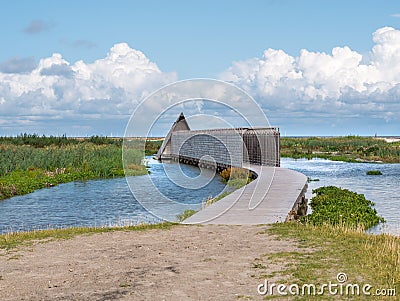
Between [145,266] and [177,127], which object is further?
[177,127]

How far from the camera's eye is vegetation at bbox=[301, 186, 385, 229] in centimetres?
1323

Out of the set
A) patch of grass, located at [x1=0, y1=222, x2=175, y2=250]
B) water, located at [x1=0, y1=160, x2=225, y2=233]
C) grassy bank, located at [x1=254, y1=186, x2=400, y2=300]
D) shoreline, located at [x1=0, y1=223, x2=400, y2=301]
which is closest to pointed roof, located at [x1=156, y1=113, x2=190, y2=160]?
water, located at [x1=0, y1=160, x2=225, y2=233]

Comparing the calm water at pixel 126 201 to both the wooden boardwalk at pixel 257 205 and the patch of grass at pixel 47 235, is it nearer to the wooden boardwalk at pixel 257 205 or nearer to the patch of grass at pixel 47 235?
the patch of grass at pixel 47 235

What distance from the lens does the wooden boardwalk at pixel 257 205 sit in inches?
486

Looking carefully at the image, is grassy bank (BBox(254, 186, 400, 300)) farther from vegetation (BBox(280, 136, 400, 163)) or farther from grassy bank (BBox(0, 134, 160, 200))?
vegetation (BBox(280, 136, 400, 163))

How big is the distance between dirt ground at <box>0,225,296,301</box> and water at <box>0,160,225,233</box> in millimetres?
3893

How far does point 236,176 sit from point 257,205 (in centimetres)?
1294

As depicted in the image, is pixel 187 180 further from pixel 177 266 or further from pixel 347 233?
pixel 177 266

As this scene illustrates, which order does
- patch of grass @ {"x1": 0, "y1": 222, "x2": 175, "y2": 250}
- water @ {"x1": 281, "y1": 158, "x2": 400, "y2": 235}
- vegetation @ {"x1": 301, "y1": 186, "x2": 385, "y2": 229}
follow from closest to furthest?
patch of grass @ {"x1": 0, "y1": 222, "x2": 175, "y2": 250} < vegetation @ {"x1": 301, "y1": 186, "x2": 385, "y2": 229} < water @ {"x1": 281, "y1": 158, "x2": 400, "y2": 235}

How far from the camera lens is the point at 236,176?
1077 inches

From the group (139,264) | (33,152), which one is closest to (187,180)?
(33,152)

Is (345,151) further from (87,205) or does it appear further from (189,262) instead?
(189,262)

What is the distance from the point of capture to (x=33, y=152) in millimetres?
33781

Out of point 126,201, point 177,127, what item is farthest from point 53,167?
point 177,127
